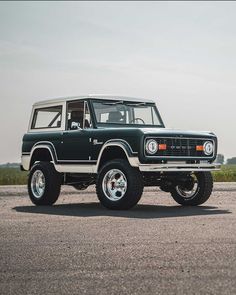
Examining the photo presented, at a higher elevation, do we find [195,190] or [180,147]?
[180,147]

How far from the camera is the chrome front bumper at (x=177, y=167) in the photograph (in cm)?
1271

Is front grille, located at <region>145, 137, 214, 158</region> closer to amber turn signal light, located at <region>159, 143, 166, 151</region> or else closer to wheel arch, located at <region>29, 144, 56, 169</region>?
amber turn signal light, located at <region>159, 143, 166, 151</region>

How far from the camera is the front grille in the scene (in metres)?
13.0

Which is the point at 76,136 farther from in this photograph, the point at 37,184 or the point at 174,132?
the point at 174,132

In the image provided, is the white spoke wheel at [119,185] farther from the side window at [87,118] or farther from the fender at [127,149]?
the side window at [87,118]

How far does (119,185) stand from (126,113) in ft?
7.14

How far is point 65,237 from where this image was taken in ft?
29.9

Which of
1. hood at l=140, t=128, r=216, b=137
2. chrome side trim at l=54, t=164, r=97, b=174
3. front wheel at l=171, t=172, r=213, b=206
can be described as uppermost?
hood at l=140, t=128, r=216, b=137

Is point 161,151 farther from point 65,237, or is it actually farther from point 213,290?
point 213,290

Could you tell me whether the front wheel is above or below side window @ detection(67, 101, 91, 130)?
below

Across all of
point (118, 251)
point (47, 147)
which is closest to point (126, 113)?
point (47, 147)

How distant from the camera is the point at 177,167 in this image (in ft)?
43.5

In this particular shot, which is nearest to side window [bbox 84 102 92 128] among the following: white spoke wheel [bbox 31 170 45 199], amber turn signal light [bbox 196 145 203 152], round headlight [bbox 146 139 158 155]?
white spoke wheel [bbox 31 170 45 199]

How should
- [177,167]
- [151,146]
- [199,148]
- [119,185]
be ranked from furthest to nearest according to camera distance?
[199,148]
[177,167]
[119,185]
[151,146]
